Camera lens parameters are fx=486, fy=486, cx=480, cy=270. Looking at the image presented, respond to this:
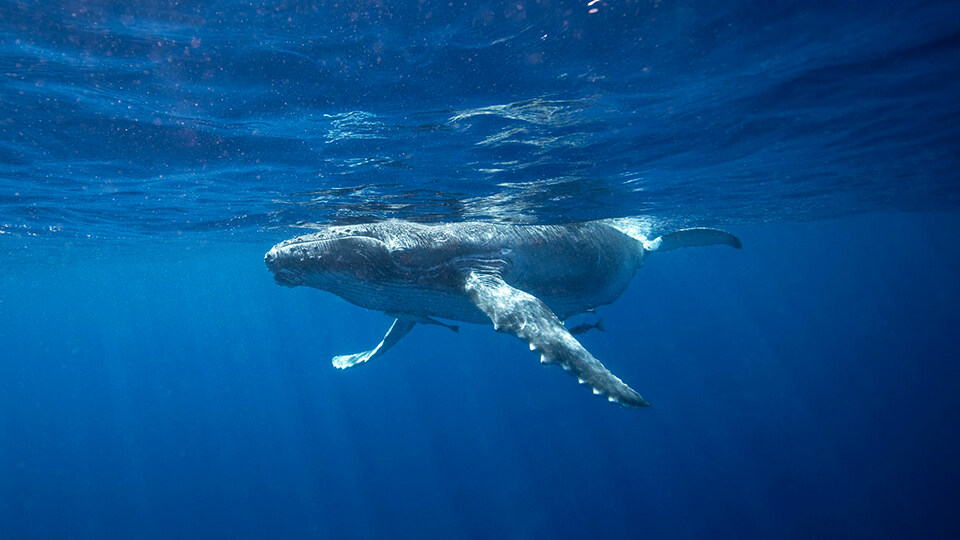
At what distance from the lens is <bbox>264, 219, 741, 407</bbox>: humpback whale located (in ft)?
19.3

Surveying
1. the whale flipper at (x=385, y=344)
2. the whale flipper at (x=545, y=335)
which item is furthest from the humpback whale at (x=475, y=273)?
the whale flipper at (x=385, y=344)

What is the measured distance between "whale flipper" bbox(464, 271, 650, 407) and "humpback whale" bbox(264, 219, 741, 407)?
1 centimetres

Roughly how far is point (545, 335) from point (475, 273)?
8.28 feet

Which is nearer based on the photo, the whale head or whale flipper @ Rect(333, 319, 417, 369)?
the whale head

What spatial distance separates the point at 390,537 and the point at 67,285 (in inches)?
2186

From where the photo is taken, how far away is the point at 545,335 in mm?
5742

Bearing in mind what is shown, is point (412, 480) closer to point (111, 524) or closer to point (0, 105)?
point (111, 524)

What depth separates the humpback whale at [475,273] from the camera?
5871mm

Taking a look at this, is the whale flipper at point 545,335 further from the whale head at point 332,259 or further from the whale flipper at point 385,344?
the whale flipper at point 385,344

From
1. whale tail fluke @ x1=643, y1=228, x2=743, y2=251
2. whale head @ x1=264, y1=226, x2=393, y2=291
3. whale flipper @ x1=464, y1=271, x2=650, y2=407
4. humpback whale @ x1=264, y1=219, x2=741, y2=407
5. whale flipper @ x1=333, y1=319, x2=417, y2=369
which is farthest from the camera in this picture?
whale tail fluke @ x1=643, y1=228, x2=743, y2=251

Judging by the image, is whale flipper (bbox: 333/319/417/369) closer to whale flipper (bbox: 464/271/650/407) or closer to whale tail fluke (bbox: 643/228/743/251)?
whale flipper (bbox: 464/271/650/407)

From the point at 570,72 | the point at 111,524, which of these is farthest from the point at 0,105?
the point at 111,524

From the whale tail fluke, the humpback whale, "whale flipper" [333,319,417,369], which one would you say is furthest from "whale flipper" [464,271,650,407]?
the whale tail fluke

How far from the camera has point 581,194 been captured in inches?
619
